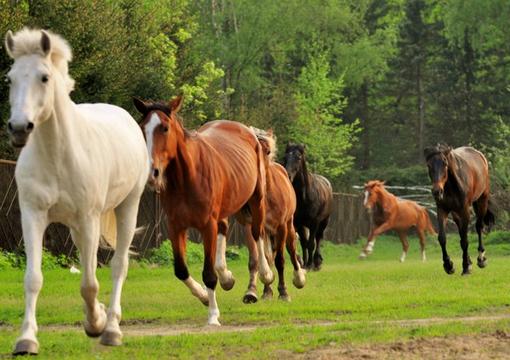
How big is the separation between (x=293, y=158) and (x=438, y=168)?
3.03 meters

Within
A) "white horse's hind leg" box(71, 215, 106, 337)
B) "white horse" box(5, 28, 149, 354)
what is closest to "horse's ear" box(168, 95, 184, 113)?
"white horse" box(5, 28, 149, 354)

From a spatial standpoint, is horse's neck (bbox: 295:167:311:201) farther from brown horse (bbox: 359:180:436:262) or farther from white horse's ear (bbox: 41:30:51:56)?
white horse's ear (bbox: 41:30:51:56)

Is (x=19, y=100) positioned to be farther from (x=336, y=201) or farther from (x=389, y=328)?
(x=336, y=201)

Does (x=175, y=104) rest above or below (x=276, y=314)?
above

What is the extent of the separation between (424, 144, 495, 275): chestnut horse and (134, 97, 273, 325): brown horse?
24.5 ft

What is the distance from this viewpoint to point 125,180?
10.3m

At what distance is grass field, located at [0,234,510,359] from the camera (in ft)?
31.7

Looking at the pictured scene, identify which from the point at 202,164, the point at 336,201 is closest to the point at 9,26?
the point at 202,164

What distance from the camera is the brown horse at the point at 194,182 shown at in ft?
40.4

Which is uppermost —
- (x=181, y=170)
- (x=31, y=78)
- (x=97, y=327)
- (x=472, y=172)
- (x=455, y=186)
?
(x=31, y=78)

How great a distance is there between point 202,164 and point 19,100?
5028mm

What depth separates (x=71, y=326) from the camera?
12320 millimetres

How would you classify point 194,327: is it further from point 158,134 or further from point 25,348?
point 25,348

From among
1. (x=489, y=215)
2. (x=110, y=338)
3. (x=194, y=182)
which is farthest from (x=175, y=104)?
(x=489, y=215)
